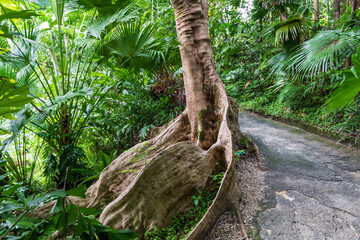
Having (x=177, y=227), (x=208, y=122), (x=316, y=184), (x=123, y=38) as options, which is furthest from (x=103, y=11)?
(x=316, y=184)

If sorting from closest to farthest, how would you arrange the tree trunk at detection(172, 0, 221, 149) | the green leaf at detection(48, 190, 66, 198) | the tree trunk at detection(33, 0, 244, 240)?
the green leaf at detection(48, 190, 66, 198)
the tree trunk at detection(33, 0, 244, 240)
the tree trunk at detection(172, 0, 221, 149)

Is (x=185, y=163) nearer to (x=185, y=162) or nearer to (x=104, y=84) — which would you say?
(x=185, y=162)

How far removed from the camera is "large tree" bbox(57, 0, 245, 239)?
161 centimetres

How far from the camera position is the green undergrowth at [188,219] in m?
1.53

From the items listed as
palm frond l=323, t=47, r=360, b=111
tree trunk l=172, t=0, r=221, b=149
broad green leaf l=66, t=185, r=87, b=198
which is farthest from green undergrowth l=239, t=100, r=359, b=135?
broad green leaf l=66, t=185, r=87, b=198

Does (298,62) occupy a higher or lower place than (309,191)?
higher

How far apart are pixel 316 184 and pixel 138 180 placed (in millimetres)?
1858

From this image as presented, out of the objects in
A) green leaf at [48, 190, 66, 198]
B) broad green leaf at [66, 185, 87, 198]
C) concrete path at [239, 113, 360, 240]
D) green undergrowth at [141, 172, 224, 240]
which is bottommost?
concrete path at [239, 113, 360, 240]

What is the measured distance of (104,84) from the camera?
350 centimetres

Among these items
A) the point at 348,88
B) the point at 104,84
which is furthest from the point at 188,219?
the point at 104,84

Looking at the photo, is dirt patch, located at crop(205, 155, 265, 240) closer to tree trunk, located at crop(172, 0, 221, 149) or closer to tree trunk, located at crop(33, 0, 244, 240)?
tree trunk, located at crop(33, 0, 244, 240)

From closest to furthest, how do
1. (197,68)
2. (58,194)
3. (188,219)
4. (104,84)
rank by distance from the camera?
(58,194)
(188,219)
(197,68)
(104,84)

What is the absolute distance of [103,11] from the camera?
2754 mm

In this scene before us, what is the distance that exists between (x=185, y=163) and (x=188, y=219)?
1.58 ft
